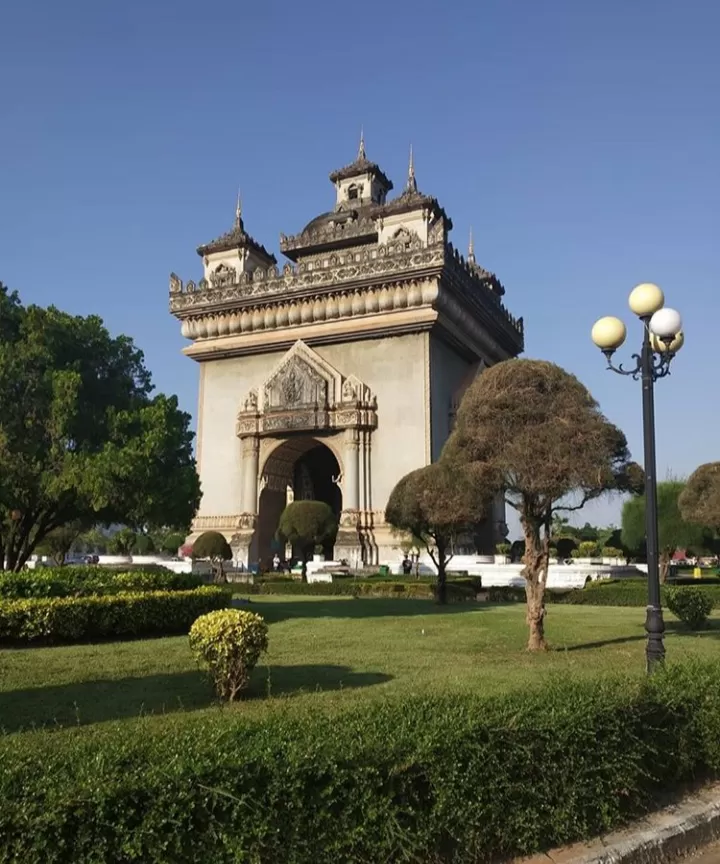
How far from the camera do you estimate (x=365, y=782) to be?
4.04 m

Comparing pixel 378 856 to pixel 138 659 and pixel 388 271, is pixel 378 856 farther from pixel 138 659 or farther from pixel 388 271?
pixel 388 271

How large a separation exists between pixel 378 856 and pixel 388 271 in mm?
33261

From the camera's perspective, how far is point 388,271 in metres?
35.9

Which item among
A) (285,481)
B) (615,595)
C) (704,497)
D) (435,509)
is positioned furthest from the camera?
(285,481)

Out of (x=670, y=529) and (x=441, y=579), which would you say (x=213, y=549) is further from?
(x=670, y=529)

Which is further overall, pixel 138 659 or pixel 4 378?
pixel 4 378

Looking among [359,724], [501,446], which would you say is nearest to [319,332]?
[501,446]

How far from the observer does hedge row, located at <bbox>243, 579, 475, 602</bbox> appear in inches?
964

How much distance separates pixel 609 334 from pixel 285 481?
3158cm

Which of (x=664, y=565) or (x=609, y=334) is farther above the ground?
(x=609, y=334)

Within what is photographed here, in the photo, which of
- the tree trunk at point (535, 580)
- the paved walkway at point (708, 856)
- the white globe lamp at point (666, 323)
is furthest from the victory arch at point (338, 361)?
the paved walkway at point (708, 856)

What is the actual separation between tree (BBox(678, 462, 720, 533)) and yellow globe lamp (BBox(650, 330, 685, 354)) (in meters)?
17.7

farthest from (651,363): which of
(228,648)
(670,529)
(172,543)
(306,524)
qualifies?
(172,543)

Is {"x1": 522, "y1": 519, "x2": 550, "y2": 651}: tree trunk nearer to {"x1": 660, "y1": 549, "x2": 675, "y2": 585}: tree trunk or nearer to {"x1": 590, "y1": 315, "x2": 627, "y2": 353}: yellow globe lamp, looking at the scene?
{"x1": 590, "y1": 315, "x2": 627, "y2": 353}: yellow globe lamp
